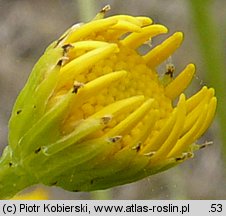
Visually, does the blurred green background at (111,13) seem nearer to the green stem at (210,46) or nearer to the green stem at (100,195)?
the green stem at (100,195)

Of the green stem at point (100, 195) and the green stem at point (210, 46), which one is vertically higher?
the green stem at point (210, 46)

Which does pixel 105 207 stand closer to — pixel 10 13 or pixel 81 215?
pixel 81 215

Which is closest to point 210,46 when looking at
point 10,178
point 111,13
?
point 10,178

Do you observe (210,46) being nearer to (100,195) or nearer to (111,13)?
(100,195)

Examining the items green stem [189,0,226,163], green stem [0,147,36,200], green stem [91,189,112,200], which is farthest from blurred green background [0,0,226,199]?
green stem [0,147,36,200]

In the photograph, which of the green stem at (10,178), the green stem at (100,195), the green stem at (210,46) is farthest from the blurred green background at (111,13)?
the green stem at (10,178)

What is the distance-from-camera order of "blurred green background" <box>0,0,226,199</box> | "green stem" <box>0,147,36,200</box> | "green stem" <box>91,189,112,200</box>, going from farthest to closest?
"blurred green background" <box>0,0,226,199</box>
"green stem" <box>91,189,112,200</box>
"green stem" <box>0,147,36,200</box>

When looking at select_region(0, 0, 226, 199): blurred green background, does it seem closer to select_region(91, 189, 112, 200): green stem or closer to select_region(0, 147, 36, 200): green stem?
select_region(91, 189, 112, 200): green stem
